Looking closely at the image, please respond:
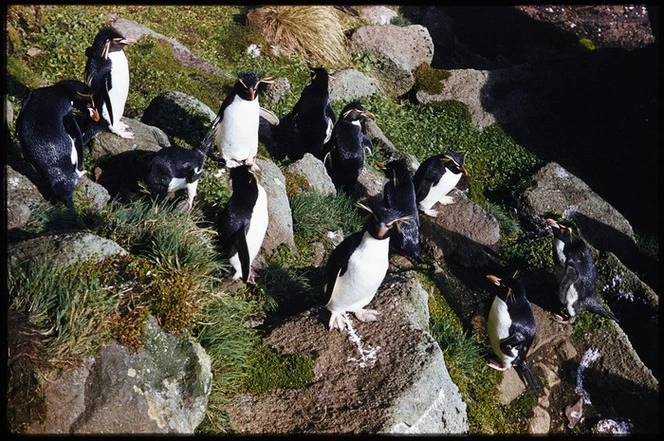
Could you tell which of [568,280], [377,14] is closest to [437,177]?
[568,280]

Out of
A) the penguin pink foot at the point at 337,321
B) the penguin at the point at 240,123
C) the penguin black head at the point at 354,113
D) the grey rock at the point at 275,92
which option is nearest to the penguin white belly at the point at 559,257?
the penguin black head at the point at 354,113

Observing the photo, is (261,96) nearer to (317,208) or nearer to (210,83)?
(210,83)

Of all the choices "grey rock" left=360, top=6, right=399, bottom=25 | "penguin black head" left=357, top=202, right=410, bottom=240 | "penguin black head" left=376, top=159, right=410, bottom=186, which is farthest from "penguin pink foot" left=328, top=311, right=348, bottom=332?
"grey rock" left=360, top=6, right=399, bottom=25

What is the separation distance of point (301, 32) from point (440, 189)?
183 inches

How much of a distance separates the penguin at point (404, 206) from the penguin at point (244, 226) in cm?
173

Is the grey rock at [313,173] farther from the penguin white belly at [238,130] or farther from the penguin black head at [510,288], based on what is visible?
the penguin black head at [510,288]

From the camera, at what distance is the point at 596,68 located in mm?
11094

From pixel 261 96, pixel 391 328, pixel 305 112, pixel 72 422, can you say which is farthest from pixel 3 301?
pixel 261 96

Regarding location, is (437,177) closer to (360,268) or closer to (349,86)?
(360,268)

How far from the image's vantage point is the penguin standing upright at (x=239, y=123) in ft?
20.3

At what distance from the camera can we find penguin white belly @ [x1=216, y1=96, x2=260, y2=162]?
624cm

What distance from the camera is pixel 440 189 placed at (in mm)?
7559

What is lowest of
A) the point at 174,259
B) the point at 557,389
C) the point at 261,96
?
the point at 557,389

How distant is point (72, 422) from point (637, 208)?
8.97m
